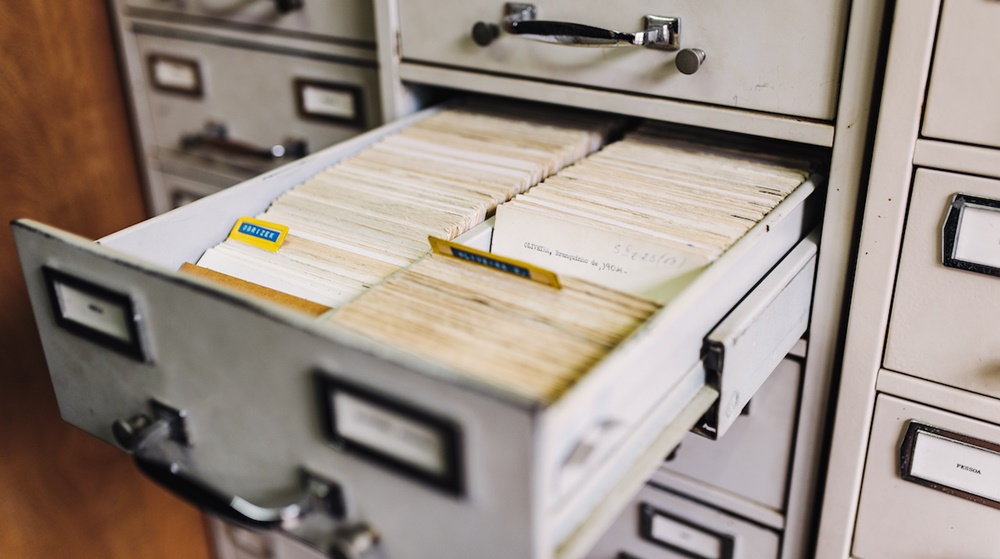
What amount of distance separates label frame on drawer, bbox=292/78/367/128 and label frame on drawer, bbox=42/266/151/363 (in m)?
0.56

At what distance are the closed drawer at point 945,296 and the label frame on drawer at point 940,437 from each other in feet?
0.17

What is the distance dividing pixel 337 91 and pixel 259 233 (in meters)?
0.44

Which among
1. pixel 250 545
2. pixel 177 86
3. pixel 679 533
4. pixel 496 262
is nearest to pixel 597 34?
pixel 496 262

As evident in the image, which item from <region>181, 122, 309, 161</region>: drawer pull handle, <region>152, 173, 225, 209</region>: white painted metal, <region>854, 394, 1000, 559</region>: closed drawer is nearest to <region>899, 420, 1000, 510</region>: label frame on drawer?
<region>854, 394, 1000, 559</region>: closed drawer

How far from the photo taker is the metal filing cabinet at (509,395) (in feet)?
1.75

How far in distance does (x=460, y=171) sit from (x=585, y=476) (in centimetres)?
44

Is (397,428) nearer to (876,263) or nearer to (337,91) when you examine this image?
(876,263)

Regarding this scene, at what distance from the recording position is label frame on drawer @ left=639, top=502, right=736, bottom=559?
1.06m

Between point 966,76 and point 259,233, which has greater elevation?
point 966,76

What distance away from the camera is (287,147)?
1.29m

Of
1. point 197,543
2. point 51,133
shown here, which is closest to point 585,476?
point 51,133

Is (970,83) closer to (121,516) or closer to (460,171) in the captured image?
(460,171)

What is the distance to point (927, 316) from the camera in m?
0.81

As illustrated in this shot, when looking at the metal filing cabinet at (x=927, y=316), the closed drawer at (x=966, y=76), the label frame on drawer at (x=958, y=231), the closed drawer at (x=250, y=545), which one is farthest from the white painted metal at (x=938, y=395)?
the closed drawer at (x=250, y=545)
